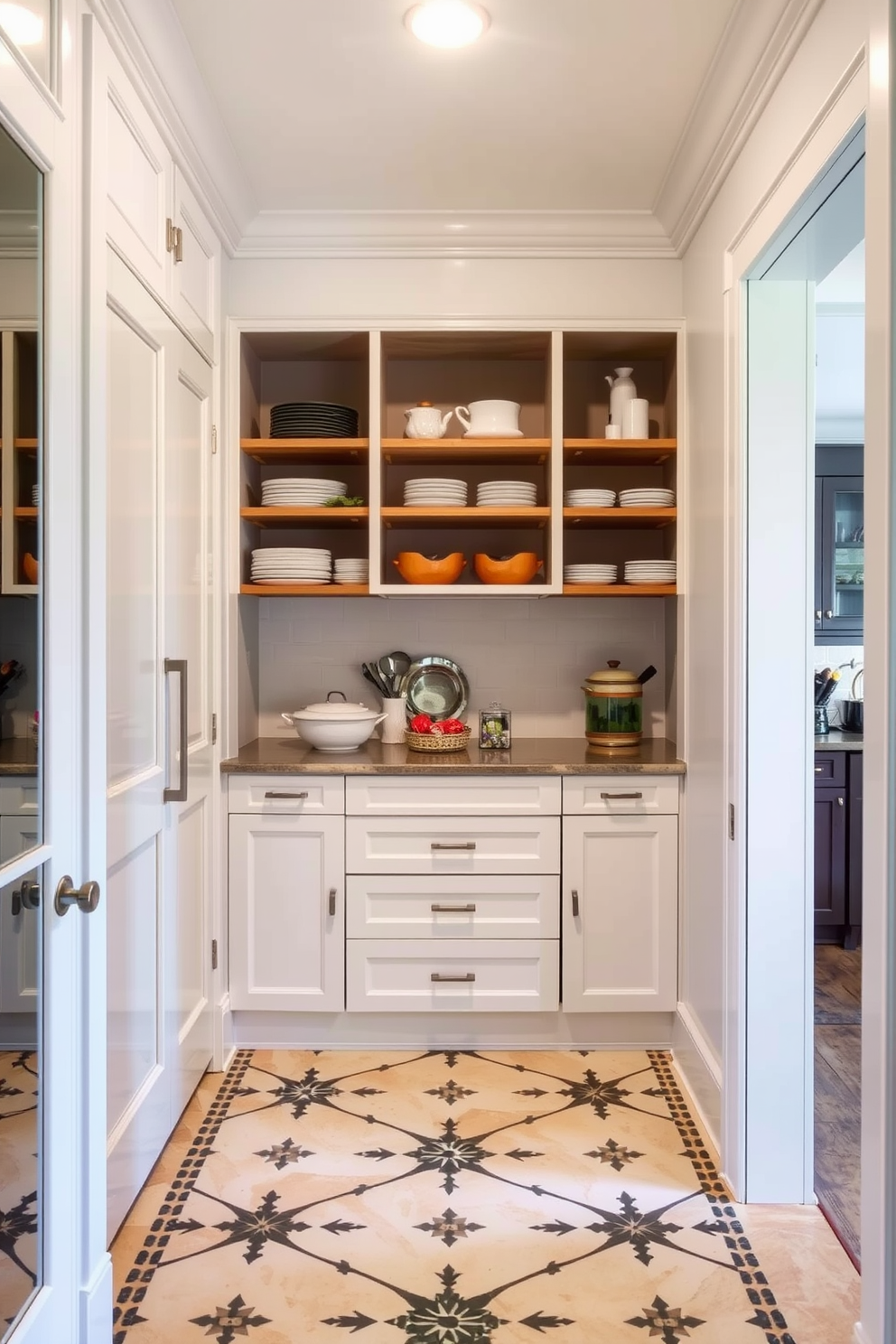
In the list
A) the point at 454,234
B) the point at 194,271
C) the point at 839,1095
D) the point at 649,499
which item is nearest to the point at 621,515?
the point at 649,499

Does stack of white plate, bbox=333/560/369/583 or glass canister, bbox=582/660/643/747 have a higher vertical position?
stack of white plate, bbox=333/560/369/583

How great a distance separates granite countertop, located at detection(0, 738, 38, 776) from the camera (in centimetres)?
133

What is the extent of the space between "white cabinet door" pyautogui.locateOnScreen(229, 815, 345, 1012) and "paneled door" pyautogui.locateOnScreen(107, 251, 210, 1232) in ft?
0.57

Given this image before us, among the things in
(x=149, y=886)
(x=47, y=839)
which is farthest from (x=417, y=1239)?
(x=47, y=839)

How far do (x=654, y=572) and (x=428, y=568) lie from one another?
747 millimetres

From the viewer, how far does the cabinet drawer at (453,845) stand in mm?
2893

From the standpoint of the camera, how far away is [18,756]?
1.37 m

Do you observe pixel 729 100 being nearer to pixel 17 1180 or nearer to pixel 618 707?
pixel 618 707

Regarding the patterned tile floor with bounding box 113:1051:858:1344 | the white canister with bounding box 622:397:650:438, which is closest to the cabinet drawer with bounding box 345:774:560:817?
the patterned tile floor with bounding box 113:1051:858:1344

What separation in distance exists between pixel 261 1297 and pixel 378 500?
216 cm

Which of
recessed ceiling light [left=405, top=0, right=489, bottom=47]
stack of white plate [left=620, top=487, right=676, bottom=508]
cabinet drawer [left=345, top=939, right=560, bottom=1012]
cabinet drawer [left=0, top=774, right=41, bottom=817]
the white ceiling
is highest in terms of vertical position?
the white ceiling

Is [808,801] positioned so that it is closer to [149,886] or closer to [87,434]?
[149,886]

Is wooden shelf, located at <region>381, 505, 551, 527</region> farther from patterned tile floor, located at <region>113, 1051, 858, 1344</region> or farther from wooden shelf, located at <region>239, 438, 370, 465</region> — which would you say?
patterned tile floor, located at <region>113, 1051, 858, 1344</region>

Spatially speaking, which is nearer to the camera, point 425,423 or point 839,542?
point 425,423
